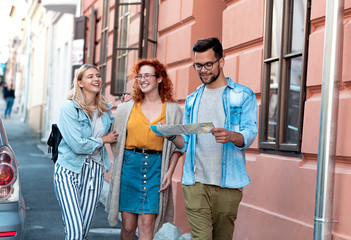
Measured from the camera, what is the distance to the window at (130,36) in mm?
8883

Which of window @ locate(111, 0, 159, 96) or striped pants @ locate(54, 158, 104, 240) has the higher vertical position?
window @ locate(111, 0, 159, 96)

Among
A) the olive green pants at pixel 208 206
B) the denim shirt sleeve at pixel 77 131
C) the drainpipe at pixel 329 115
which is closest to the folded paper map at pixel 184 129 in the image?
the olive green pants at pixel 208 206

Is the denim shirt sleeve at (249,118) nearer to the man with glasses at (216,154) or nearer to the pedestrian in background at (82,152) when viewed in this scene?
the man with glasses at (216,154)

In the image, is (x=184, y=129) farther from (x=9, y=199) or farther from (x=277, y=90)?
(x=277, y=90)

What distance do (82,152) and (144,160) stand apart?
45 cm

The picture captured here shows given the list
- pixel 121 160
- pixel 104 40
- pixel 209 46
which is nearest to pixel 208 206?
pixel 121 160

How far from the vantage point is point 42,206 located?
8.95 metres

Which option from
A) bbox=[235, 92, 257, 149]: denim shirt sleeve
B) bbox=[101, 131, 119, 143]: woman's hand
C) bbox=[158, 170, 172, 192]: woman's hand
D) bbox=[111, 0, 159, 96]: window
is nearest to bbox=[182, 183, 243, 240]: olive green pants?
bbox=[235, 92, 257, 149]: denim shirt sleeve

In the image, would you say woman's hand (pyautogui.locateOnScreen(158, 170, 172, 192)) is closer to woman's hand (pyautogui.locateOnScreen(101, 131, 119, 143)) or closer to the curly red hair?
woman's hand (pyautogui.locateOnScreen(101, 131, 119, 143))

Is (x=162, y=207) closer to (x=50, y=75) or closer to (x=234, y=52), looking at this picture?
(x=234, y=52)

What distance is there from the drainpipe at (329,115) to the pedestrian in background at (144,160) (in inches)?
50.9

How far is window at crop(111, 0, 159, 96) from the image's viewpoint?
888cm

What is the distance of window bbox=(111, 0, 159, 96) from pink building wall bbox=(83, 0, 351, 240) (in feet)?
2.43

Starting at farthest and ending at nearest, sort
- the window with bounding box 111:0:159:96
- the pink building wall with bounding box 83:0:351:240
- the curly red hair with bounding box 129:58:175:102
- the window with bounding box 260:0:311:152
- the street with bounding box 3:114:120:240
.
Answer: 1. the window with bounding box 111:0:159:96
2. the street with bounding box 3:114:120:240
3. the window with bounding box 260:0:311:152
4. the curly red hair with bounding box 129:58:175:102
5. the pink building wall with bounding box 83:0:351:240
